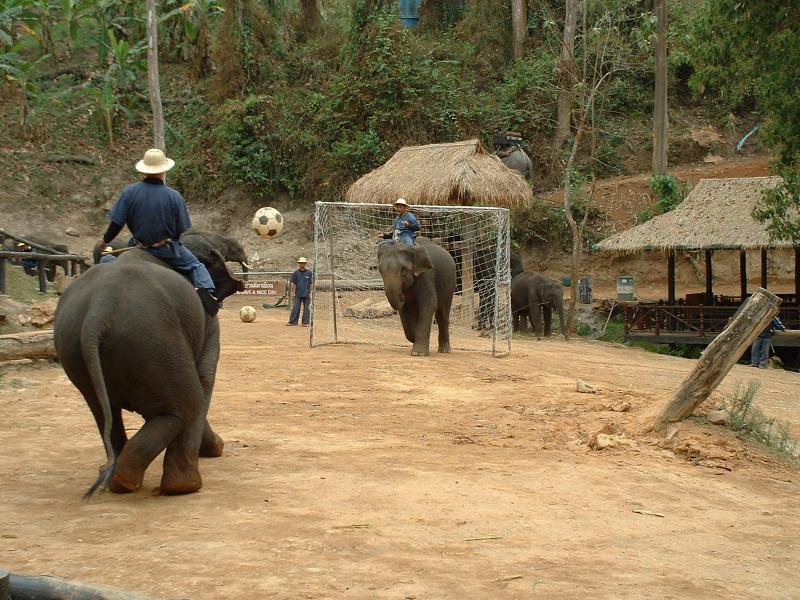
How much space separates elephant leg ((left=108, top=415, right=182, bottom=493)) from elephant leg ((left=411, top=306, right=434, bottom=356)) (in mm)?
8839

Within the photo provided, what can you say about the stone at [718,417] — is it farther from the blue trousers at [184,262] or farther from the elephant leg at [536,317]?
the elephant leg at [536,317]

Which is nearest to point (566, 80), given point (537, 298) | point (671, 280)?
point (671, 280)

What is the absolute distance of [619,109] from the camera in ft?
124

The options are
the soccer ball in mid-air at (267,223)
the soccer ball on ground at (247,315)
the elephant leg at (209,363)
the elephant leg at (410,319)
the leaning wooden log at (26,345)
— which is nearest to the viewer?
the elephant leg at (209,363)

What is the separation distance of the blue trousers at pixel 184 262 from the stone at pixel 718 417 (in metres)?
5.06

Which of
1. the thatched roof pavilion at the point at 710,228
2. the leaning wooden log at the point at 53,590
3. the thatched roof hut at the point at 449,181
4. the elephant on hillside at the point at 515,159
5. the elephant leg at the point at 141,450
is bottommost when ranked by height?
the leaning wooden log at the point at 53,590

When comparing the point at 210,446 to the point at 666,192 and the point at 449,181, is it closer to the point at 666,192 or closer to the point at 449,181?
the point at 449,181

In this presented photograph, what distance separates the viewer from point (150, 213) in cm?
680

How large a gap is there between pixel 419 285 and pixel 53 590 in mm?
11377

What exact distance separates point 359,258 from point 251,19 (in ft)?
49.8

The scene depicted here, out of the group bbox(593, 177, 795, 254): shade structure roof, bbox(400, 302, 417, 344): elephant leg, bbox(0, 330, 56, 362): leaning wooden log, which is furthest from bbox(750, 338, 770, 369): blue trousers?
bbox(0, 330, 56, 362): leaning wooden log

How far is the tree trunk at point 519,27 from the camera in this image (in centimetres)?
3753

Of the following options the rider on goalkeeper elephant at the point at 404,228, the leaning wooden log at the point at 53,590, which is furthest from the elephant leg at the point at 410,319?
the leaning wooden log at the point at 53,590

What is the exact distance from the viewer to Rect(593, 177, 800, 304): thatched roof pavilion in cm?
2338
